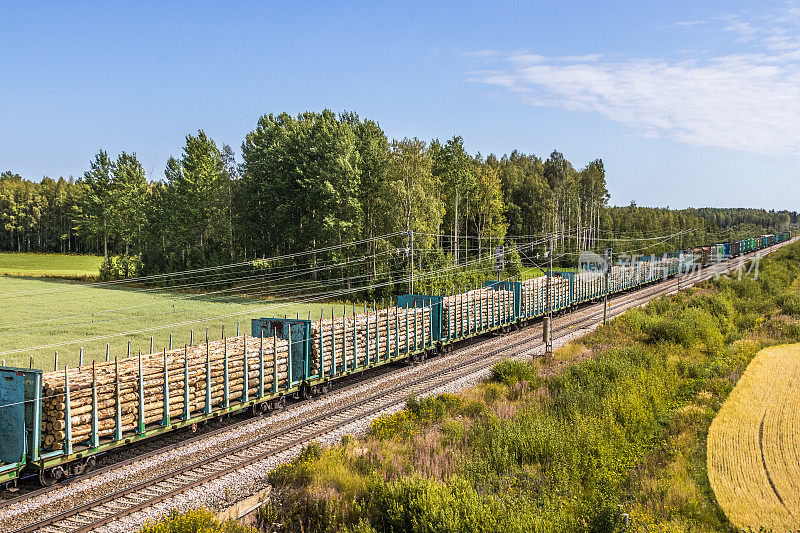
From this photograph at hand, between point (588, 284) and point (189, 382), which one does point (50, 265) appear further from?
point (189, 382)

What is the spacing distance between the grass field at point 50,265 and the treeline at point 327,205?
8946 millimetres

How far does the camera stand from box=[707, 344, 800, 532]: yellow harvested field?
47.0 feet

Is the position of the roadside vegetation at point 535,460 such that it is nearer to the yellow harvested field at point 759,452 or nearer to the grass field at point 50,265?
the yellow harvested field at point 759,452

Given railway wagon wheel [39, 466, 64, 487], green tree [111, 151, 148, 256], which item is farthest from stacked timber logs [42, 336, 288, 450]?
green tree [111, 151, 148, 256]

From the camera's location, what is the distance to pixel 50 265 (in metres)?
110

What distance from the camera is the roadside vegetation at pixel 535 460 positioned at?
10.7 metres

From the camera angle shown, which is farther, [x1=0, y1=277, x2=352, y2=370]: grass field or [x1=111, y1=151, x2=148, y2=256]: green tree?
[x1=111, y1=151, x2=148, y2=256]: green tree

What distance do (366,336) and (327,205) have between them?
1485 inches

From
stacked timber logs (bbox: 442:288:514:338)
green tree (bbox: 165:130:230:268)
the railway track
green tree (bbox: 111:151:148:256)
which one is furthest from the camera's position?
green tree (bbox: 111:151:148:256)

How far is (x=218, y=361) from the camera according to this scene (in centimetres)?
1758

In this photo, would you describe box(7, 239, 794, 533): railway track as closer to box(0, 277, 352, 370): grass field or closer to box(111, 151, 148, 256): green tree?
box(0, 277, 352, 370): grass field

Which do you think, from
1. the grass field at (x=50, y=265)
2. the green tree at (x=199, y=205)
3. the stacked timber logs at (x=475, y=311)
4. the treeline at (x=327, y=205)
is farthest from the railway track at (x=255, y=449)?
the grass field at (x=50, y=265)

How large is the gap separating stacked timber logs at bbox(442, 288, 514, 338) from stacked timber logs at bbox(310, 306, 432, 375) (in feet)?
5.80

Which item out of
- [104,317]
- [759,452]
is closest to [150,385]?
[759,452]
